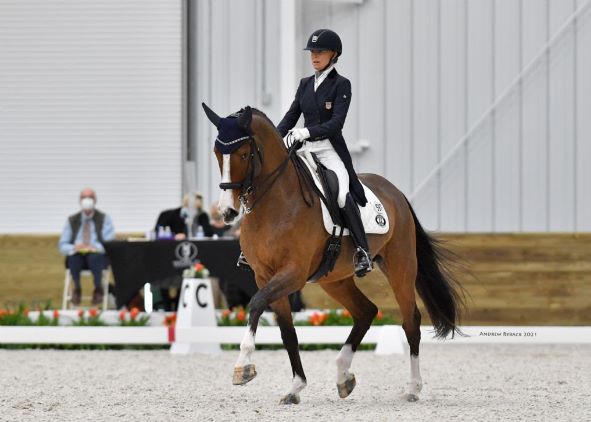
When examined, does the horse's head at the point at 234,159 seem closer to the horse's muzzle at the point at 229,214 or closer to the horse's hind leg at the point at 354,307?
the horse's muzzle at the point at 229,214

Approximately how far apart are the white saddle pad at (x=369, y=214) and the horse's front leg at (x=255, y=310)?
19.8 inches

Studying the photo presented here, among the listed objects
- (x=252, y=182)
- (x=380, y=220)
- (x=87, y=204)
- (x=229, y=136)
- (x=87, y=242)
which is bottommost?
(x=87, y=242)

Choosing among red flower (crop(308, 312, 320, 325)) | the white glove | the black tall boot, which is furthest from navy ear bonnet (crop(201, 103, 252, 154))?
red flower (crop(308, 312, 320, 325))

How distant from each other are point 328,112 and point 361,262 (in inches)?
31.9

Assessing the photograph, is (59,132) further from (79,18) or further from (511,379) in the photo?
(511,379)

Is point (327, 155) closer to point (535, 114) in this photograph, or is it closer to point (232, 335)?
point (232, 335)

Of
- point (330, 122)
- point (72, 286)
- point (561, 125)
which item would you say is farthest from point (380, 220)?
point (561, 125)

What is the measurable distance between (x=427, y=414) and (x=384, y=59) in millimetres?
7537

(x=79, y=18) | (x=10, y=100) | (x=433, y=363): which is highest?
(x=79, y=18)

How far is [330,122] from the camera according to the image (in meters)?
6.18

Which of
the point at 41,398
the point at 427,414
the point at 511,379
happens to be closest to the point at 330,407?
the point at 427,414

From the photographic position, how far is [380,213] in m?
6.55

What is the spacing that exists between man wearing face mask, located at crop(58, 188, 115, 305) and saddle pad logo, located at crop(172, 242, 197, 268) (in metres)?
1.05

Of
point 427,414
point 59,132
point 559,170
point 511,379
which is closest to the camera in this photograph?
point 427,414
